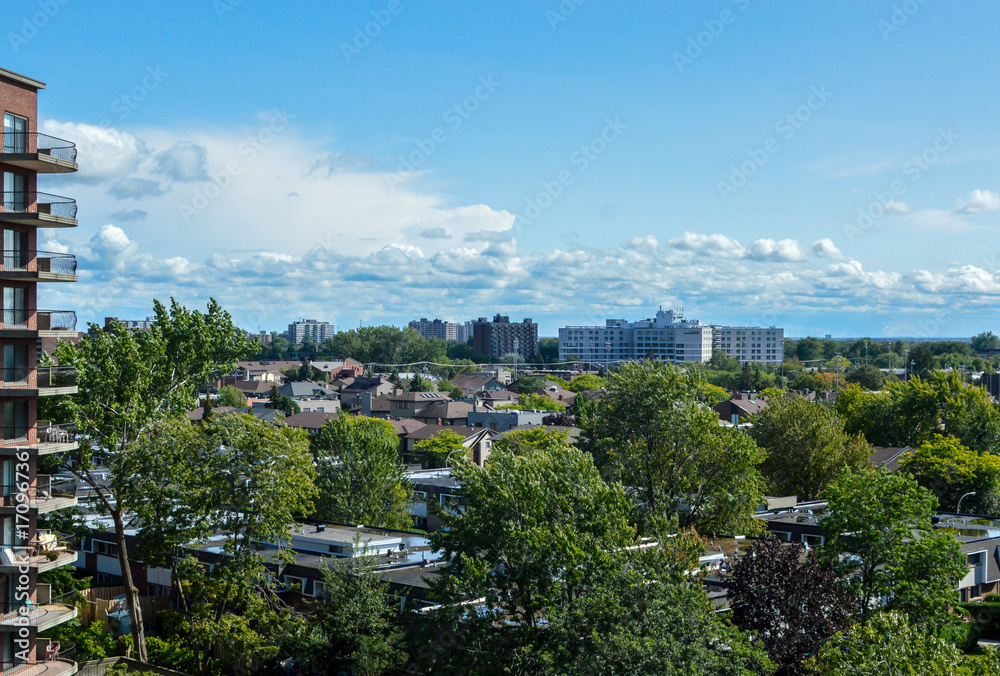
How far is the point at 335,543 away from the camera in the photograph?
3506 cm

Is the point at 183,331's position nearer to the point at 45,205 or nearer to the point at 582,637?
the point at 45,205

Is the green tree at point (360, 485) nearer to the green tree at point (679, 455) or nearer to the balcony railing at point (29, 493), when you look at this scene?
the green tree at point (679, 455)

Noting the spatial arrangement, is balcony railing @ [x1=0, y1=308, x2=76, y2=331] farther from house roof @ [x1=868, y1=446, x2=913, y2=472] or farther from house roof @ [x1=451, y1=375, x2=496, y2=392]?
house roof @ [x1=451, y1=375, x2=496, y2=392]

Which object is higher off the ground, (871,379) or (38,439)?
(871,379)

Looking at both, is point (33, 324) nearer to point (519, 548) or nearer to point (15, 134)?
point (15, 134)

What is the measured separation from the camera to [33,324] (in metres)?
26.3

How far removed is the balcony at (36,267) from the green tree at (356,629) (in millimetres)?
12171

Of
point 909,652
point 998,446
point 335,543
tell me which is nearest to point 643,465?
point 335,543

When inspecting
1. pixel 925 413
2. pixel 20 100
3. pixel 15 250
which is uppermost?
pixel 20 100

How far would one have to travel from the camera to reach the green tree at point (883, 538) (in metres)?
27.3

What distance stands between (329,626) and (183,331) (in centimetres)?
1256

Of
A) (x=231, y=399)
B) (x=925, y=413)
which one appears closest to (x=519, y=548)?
(x=925, y=413)

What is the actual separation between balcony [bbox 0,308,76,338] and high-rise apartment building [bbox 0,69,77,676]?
0.09 feet

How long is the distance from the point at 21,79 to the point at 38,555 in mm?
14031
